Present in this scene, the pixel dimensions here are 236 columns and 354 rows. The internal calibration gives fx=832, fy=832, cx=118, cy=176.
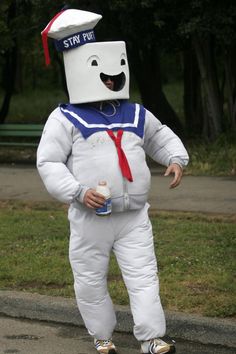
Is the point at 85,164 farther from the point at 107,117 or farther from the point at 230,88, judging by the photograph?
the point at 230,88

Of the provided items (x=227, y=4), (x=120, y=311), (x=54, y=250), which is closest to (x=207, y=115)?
(x=227, y=4)

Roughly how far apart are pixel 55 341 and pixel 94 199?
132cm

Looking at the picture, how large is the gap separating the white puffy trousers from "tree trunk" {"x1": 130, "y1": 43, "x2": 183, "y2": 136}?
12.1 meters

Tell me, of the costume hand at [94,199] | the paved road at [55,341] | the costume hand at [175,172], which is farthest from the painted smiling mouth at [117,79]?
the paved road at [55,341]

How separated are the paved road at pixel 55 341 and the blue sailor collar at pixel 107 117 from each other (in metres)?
1.39

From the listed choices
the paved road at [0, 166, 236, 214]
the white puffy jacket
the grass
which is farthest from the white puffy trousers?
the paved road at [0, 166, 236, 214]

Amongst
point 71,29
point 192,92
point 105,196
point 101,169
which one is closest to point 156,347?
point 105,196

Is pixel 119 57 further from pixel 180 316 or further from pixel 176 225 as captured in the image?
pixel 176 225

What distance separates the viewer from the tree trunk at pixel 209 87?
14.1m

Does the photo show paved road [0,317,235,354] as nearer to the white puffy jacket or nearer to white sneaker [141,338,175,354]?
white sneaker [141,338,175,354]

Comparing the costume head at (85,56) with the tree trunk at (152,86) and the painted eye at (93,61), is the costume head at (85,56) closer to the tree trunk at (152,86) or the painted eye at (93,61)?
the painted eye at (93,61)

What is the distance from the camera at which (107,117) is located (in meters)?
4.82

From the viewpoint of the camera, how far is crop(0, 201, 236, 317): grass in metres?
5.87

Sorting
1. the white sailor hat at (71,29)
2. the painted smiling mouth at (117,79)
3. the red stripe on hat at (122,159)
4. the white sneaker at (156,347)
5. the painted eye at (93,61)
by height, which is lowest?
the white sneaker at (156,347)
